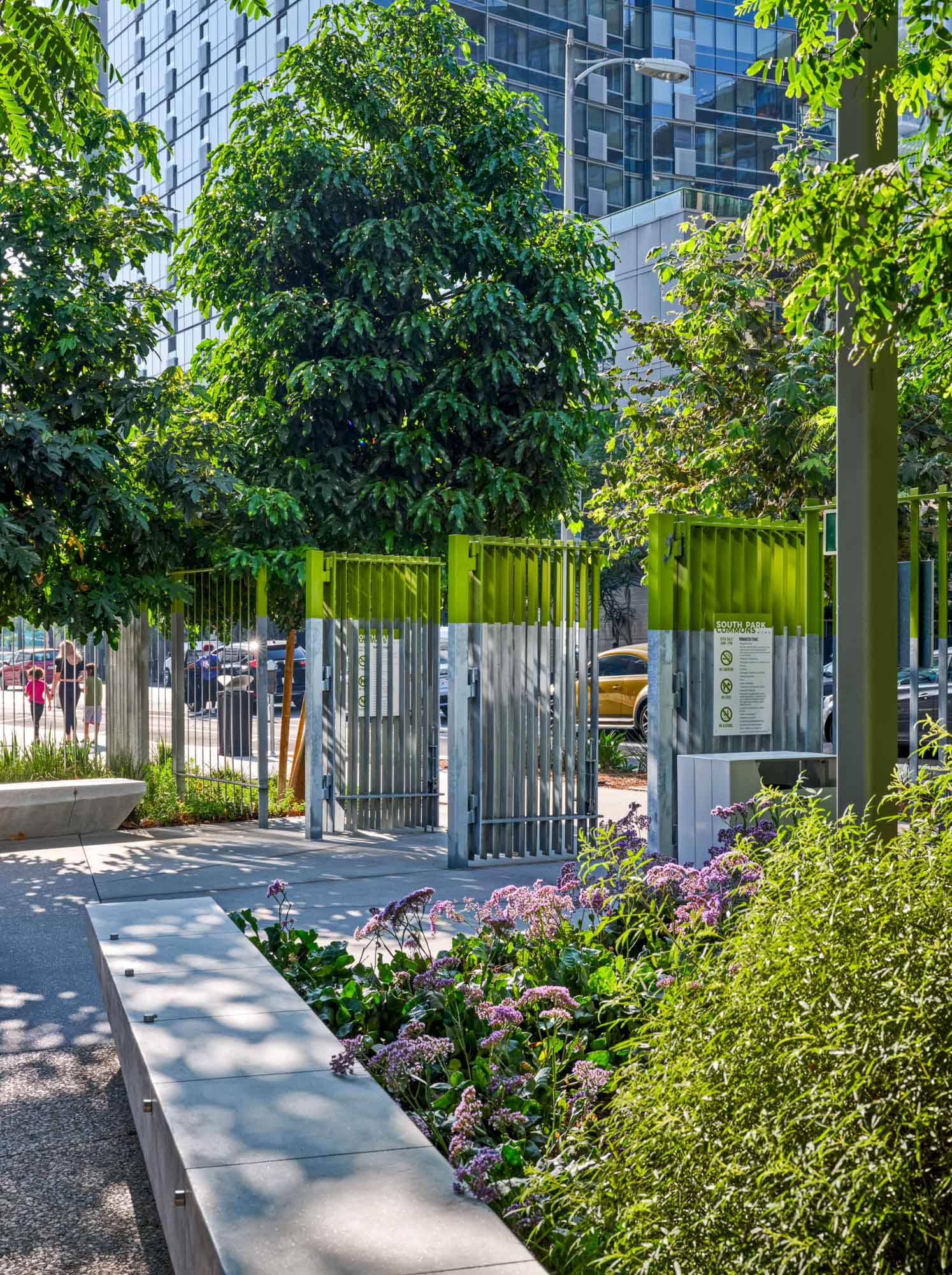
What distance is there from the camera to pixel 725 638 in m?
8.89

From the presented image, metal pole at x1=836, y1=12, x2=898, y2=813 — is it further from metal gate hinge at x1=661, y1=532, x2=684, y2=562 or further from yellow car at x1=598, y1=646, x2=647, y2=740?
yellow car at x1=598, y1=646, x2=647, y2=740

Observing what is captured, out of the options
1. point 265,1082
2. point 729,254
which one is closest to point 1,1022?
point 265,1082

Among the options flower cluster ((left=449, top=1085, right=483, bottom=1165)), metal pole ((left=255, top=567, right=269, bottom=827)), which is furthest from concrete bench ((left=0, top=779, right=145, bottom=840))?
flower cluster ((left=449, top=1085, right=483, bottom=1165))

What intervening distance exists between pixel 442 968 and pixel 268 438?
10.2m

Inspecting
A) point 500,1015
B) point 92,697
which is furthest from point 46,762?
point 500,1015

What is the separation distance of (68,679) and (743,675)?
1017cm

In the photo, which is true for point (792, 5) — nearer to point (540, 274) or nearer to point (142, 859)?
point (142, 859)

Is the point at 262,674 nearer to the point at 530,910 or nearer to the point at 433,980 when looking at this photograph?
the point at 530,910

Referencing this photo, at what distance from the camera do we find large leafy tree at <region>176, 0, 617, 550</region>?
14.2m

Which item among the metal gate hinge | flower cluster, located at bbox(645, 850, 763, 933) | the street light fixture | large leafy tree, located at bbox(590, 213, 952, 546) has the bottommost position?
flower cluster, located at bbox(645, 850, 763, 933)

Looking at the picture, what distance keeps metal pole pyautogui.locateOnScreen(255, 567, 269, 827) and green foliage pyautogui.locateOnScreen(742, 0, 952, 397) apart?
8.81 metres

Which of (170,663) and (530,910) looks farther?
(170,663)

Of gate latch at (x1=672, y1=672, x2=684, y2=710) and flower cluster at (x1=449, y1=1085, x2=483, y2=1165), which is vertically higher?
gate latch at (x1=672, y1=672, x2=684, y2=710)

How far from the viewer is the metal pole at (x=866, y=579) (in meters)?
4.72
